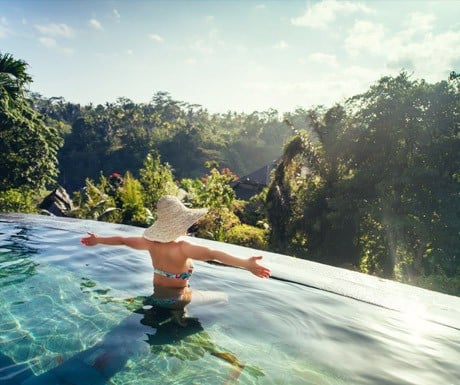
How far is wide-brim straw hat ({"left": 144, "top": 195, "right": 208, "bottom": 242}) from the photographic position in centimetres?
304

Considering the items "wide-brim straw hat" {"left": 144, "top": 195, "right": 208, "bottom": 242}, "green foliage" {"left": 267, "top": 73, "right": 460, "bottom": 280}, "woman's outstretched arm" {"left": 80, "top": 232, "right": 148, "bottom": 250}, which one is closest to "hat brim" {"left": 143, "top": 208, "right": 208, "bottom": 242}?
"wide-brim straw hat" {"left": 144, "top": 195, "right": 208, "bottom": 242}

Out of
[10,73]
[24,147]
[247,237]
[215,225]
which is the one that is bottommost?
[247,237]

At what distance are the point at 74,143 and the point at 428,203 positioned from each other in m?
65.9

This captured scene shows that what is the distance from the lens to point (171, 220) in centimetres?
306

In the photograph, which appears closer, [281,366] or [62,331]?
[281,366]

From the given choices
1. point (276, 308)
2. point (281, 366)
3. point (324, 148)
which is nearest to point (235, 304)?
point (276, 308)

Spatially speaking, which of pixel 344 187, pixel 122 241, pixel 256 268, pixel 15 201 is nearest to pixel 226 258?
pixel 256 268

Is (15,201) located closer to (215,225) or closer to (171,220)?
(215,225)

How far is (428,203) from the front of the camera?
11.6m

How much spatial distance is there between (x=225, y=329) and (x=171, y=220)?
1207 mm

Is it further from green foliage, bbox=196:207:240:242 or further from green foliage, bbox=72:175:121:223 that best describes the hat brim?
green foliage, bbox=72:175:121:223

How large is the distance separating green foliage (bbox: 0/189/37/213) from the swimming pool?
31.7ft

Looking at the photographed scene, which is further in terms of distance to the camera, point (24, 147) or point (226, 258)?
point (24, 147)

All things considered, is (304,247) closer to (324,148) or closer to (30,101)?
(324,148)
